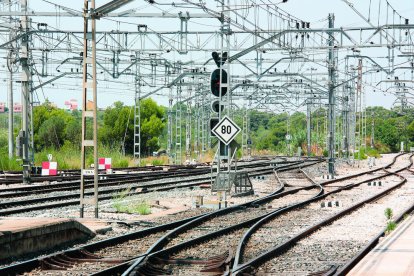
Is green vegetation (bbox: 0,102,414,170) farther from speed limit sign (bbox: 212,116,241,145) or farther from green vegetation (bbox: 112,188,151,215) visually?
speed limit sign (bbox: 212,116,241,145)

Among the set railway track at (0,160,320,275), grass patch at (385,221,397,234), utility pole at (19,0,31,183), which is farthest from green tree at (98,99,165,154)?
railway track at (0,160,320,275)

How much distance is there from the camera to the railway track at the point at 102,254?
10922mm

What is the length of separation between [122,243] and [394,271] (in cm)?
547

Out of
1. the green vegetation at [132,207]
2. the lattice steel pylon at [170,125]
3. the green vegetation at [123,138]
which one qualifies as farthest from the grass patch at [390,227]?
the lattice steel pylon at [170,125]

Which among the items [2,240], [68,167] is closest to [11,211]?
[2,240]

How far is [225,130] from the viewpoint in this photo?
2150 cm

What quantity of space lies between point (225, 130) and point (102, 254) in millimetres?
9498

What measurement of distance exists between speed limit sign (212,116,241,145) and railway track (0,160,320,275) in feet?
19.5

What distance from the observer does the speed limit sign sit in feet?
70.1

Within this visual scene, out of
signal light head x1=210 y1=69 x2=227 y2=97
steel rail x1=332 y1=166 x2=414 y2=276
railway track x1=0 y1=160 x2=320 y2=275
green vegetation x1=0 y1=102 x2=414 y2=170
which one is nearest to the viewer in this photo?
steel rail x1=332 y1=166 x2=414 y2=276

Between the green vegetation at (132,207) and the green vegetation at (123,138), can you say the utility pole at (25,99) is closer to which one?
the green vegetation at (132,207)

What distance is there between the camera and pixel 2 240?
1170 centimetres

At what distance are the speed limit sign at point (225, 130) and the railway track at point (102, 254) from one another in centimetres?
594

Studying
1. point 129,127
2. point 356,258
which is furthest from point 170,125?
point 356,258
